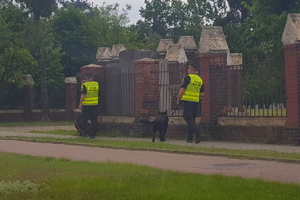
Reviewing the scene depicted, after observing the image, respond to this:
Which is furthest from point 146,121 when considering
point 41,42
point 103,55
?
point 41,42

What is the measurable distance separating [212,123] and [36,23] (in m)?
26.3

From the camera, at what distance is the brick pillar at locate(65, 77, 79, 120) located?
37.0 meters

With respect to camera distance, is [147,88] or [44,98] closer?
[147,88]

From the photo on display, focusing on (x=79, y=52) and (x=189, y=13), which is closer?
(x=79, y=52)

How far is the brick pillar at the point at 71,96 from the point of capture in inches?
1455

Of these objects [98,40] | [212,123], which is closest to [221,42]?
[212,123]

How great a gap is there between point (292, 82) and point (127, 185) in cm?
837

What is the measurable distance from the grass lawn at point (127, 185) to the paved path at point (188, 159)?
0.85 meters

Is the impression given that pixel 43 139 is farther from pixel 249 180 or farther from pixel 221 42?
pixel 249 180

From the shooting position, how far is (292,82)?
16234mm

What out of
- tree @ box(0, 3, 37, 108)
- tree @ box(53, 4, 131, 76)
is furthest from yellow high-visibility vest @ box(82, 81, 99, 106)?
tree @ box(53, 4, 131, 76)

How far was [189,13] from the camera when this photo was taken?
82.3 metres

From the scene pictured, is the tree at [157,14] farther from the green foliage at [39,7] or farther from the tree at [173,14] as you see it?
the green foliage at [39,7]

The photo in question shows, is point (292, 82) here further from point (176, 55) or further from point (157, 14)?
point (157, 14)
